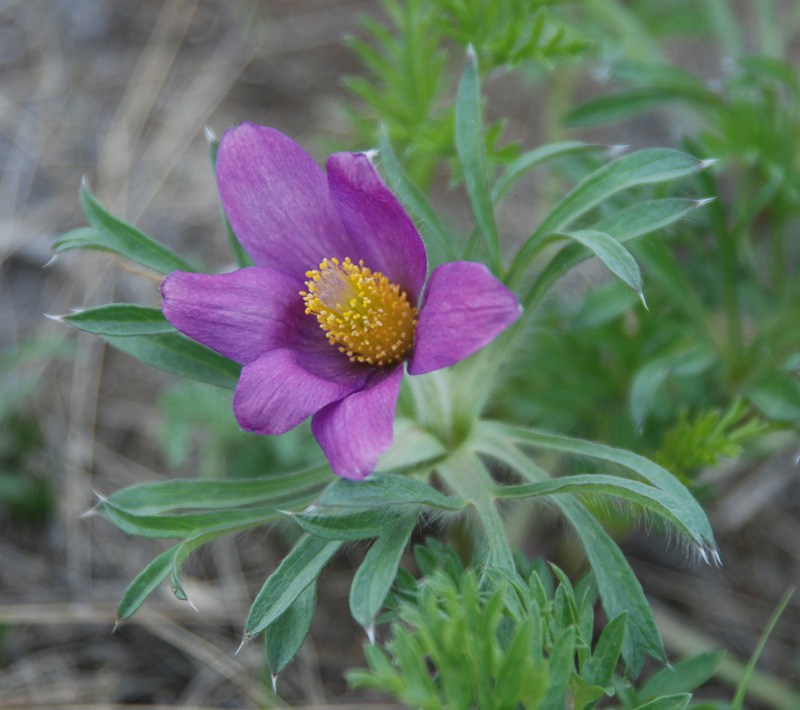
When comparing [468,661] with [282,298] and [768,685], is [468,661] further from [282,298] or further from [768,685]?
[768,685]

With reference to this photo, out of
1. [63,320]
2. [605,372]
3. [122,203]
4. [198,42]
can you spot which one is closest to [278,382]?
[63,320]

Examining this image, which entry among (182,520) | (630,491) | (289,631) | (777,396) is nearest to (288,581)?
(289,631)

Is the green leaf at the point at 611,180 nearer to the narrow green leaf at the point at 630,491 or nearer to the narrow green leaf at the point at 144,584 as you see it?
the narrow green leaf at the point at 630,491

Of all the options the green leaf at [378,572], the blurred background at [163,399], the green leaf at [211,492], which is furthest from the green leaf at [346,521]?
the blurred background at [163,399]

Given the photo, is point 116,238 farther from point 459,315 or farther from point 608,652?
point 608,652

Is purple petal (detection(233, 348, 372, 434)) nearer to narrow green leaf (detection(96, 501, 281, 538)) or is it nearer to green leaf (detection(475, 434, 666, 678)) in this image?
narrow green leaf (detection(96, 501, 281, 538))

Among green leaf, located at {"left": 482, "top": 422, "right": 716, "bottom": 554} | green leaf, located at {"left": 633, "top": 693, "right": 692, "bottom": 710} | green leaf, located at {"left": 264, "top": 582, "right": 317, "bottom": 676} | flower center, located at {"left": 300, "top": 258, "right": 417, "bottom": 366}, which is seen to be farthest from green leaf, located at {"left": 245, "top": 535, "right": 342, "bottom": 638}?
green leaf, located at {"left": 633, "top": 693, "right": 692, "bottom": 710}
